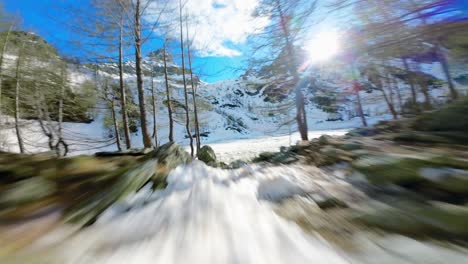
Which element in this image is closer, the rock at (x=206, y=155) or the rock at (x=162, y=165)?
the rock at (x=162, y=165)

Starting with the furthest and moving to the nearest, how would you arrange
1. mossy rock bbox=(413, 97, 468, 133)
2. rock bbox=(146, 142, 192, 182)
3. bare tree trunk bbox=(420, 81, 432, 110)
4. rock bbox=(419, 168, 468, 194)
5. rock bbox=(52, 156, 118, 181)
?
bare tree trunk bbox=(420, 81, 432, 110), mossy rock bbox=(413, 97, 468, 133), rock bbox=(146, 142, 192, 182), rock bbox=(52, 156, 118, 181), rock bbox=(419, 168, 468, 194)

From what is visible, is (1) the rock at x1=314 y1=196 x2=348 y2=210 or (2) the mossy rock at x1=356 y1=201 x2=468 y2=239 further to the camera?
(1) the rock at x1=314 y1=196 x2=348 y2=210

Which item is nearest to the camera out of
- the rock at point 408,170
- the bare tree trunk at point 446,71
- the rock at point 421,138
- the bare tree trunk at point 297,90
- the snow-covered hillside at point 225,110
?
the rock at point 408,170

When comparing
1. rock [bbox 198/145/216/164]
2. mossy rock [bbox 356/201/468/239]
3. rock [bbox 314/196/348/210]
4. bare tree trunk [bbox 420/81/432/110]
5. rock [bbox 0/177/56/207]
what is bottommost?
rock [bbox 198/145/216/164]

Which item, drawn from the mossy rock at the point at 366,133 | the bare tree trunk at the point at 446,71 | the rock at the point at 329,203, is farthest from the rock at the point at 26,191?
the mossy rock at the point at 366,133

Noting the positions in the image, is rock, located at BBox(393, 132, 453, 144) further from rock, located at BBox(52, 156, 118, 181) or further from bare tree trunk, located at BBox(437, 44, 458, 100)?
rock, located at BBox(52, 156, 118, 181)

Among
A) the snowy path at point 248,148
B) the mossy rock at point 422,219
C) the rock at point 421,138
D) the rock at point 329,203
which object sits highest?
the rock at point 421,138

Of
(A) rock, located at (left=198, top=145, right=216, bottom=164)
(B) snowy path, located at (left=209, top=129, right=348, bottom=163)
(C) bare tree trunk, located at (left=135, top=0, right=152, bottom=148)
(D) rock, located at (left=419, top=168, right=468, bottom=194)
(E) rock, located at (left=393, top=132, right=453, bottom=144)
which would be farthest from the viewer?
(B) snowy path, located at (left=209, top=129, right=348, bottom=163)

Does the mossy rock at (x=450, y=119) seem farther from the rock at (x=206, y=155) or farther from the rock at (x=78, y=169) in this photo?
the rock at (x=206, y=155)

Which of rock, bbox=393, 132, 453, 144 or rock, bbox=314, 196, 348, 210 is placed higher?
rock, bbox=393, 132, 453, 144

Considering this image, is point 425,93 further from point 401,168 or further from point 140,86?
point 140,86

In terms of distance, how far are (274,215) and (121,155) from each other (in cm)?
176

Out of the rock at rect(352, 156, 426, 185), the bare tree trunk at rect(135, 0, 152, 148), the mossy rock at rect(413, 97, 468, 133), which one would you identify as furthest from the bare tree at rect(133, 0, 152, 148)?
the mossy rock at rect(413, 97, 468, 133)

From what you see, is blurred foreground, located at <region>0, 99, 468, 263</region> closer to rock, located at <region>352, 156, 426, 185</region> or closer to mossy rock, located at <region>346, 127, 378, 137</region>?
rock, located at <region>352, 156, 426, 185</region>
